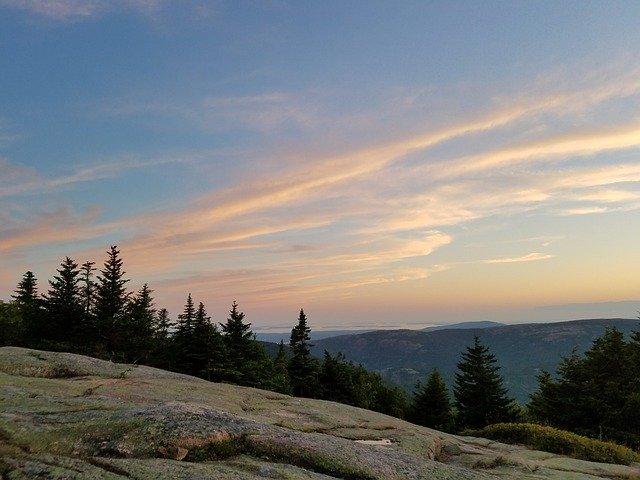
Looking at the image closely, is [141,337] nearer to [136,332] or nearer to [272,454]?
[136,332]

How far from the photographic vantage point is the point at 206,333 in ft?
212

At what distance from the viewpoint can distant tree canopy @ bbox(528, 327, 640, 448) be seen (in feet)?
176

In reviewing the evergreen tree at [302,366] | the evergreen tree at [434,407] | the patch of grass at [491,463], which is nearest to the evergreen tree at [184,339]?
the evergreen tree at [302,366]

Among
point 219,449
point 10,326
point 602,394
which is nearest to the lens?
point 219,449

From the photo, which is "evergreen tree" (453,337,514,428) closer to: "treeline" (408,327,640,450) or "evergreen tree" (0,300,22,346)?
"treeline" (408,327,640,450)

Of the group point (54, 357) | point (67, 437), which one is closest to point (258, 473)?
point (67, 437)

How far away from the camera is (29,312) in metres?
74.4

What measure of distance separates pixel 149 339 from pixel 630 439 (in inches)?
2584

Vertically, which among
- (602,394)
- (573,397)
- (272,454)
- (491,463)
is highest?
(272,454)

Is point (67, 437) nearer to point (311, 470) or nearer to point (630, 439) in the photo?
point (311, 470)

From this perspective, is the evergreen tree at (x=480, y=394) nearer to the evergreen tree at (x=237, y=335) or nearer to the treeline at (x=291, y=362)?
the treeline at (x=291, y=362)

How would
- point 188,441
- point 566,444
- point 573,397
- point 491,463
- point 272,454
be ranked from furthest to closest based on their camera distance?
point 573,397
point 566,444
point 491,463
point 272,454
point 188,441

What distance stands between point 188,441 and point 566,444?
61.3 feet

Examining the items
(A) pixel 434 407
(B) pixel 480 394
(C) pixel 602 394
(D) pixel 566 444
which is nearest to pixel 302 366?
(A) pixel 434 407
